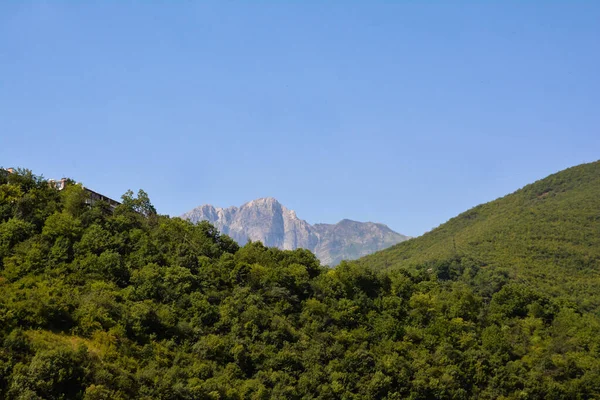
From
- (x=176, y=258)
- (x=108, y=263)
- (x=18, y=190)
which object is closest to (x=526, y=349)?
(x=176, y=258)

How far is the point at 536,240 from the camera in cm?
11175

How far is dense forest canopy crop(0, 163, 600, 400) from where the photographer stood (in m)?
42.2

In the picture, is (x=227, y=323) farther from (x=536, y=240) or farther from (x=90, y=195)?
(x=536, y=240)

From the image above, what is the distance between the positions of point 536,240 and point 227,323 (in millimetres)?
75253

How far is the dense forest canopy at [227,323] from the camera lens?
42.2 metres

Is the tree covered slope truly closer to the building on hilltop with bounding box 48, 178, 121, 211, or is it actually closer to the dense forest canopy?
the dense forest canopy

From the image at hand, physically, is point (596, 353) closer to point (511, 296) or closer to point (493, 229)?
point (511, 296)

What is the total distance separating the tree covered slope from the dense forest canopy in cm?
2631

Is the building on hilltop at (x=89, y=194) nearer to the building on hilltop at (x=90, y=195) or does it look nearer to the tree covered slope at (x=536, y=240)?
the building on hilltop at (x=90, y=195)

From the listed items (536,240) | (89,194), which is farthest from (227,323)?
(536,240)

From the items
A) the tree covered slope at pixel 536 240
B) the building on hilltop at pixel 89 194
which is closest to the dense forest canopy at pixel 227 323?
the building on hilltop at pixel 89 194

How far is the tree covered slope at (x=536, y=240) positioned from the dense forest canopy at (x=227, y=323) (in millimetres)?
26311

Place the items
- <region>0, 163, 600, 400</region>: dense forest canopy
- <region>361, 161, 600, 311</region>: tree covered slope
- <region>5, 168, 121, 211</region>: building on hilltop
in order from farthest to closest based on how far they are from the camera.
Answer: <region>361, 161, 600, 311</region>: tree covered slope < <region>5, 168, 121, 211</region>: building on hilltop < <region>0, 163, 600, 400</region>: dense forest canopy

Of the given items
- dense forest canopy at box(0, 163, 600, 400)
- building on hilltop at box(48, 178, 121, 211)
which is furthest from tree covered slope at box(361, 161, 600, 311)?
building on hilltop at box(48, 178, 121, 211)
